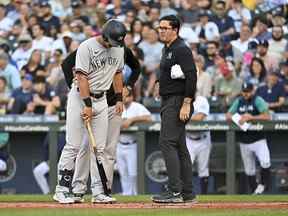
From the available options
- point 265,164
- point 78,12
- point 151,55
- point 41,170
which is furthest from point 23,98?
point 265,164

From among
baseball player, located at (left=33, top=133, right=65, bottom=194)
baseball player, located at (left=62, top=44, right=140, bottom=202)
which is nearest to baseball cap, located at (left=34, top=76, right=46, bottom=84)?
baseball player, located at (left=33, top=133, right=65, bottom=194)

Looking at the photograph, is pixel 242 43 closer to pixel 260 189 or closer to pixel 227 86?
pixel 227 86

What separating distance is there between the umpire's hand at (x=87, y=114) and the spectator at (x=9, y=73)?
727 cm

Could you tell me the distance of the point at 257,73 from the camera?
51.6 ft

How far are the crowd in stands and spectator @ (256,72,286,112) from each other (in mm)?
16

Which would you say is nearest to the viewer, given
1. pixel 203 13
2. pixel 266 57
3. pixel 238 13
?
pixel 266 57

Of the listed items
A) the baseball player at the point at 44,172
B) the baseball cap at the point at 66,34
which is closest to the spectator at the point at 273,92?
the baseball player at the point at 44,172

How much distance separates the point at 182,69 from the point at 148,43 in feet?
24.4

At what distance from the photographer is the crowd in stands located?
627 inches

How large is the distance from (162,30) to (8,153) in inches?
283

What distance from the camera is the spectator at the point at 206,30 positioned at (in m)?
17.3

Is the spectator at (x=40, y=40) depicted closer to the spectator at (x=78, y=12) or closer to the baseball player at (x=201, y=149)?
the spectator at (x=78, y=12)

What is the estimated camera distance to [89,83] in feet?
32.8

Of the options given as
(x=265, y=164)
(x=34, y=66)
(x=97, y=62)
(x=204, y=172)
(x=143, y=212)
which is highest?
(x=34, y=66)
